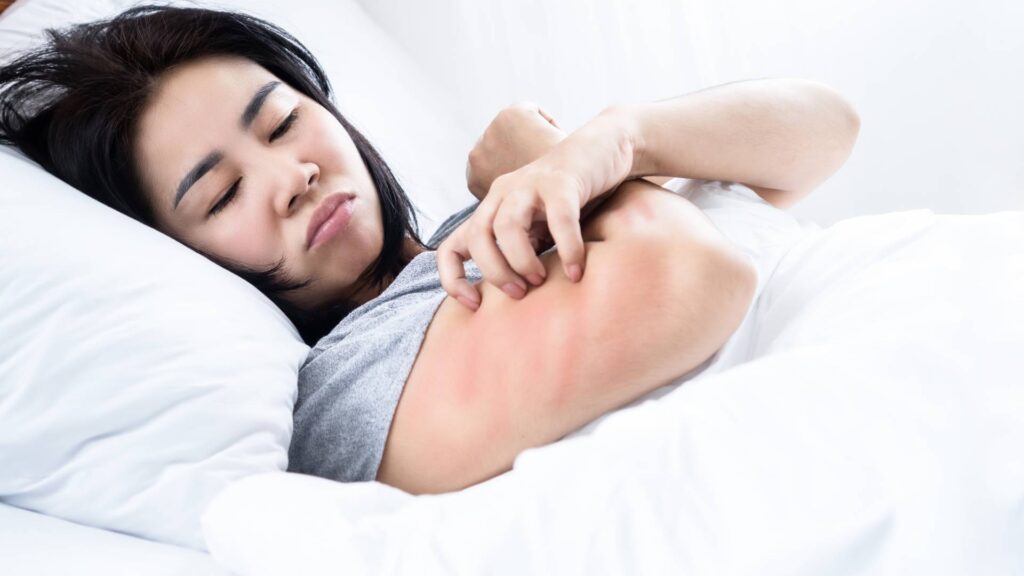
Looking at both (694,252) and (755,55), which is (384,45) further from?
(694,252)

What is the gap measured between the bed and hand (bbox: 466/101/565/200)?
0.31 meters

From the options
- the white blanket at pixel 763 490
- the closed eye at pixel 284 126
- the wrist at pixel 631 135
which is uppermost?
the closed eye at pixel 284 126

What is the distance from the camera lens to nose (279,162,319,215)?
38.3 inches

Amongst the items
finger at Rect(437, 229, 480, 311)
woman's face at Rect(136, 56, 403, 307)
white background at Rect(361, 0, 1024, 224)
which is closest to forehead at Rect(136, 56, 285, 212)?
woman's face at Rect(136, 56, 403, 307)

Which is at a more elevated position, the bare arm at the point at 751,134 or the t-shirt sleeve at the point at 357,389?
the bare arm at the point at 751,134

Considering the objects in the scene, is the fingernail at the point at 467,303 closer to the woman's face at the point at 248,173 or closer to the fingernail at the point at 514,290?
the fingernail at the point at 514,290

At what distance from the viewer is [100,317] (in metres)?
0.74

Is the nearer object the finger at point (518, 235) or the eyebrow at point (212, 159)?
the finger at point (518, 235)

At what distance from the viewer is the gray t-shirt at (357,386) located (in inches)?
28.9

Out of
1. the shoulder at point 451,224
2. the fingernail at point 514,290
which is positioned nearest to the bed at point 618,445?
the fingernail at point 514,290

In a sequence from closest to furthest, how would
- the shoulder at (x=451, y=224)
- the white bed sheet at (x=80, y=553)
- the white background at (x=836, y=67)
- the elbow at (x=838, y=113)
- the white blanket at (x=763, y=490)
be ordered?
1. the white blanket at (x=763, y=490)
2. the white bed sheet at (x=80, y=553)
3. the elbow at (x=838, y=113)
4. the shoulder at (x=451, y=224)
5. the white background at (x=836, y=67)

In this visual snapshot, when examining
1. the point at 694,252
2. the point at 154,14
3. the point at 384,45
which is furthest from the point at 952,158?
the point at 154,14

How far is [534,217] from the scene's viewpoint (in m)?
0.69

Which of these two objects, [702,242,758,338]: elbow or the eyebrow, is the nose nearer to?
the eyebrow
